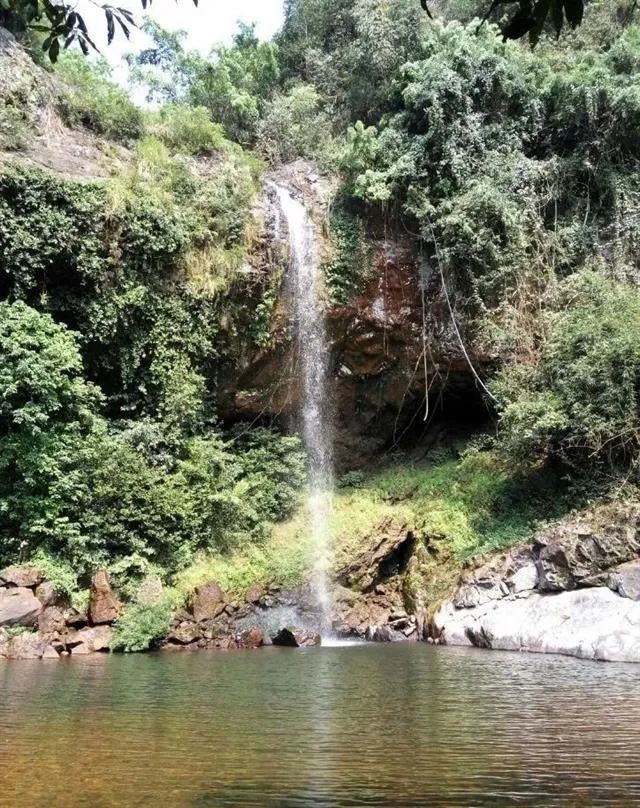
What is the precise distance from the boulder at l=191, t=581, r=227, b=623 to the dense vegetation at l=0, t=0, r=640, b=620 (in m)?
0.87

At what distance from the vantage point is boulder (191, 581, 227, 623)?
14156 millimetres

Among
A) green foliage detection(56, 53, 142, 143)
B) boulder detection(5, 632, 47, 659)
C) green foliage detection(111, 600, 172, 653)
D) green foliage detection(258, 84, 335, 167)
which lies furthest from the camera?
green foliage detection(258, 84, 335, 167)

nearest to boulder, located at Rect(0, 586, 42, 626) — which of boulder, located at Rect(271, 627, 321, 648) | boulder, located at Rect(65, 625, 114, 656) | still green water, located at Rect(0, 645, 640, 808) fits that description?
boulder, located at Rect(65, 625, 114, 656)

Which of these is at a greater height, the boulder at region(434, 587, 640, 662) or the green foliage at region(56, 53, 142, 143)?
the green foliage at region(56, 53, 142, 143)

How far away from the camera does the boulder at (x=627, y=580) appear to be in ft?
37.0

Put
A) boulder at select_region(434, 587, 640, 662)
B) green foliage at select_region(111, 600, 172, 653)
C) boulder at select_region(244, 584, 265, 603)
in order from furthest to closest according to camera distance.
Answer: boulder at select_region(244, 584, 265, 603) → green foliage at select_region(111, 600, 172, 653) → boulder at select_region(434, 587, 640, 662)

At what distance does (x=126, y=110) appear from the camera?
64.2ft

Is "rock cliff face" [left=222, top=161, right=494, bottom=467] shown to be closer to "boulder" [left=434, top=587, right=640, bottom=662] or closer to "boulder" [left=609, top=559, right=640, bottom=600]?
"boulder" [left=434, top=587, right=640, bottom=662]

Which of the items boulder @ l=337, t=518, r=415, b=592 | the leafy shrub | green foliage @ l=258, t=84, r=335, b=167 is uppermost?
green foliage @ l=258, t=84, r=335, b=167

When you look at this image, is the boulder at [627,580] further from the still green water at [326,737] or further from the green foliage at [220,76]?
the green foliage at [220,76]

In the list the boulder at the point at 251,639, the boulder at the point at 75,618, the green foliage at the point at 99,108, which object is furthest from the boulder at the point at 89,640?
the green foliage at the point at 99,108

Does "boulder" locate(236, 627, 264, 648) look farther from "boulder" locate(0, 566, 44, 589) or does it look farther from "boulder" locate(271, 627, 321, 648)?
"boulder" locate(0, 566, 44, 589)

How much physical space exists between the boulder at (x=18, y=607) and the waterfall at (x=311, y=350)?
21.9ft

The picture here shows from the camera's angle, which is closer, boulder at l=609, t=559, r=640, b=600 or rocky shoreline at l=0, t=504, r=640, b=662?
boulder at l=609, t=559, r=640, b=600
